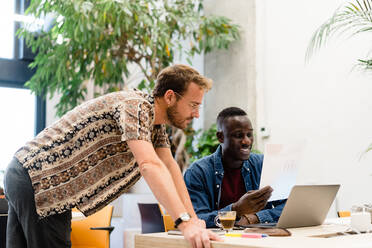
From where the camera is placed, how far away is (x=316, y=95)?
4.52m

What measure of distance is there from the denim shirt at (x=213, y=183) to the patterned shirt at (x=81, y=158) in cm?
52

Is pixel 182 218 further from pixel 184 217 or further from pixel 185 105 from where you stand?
pixel 185 105

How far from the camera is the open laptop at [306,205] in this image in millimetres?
1711

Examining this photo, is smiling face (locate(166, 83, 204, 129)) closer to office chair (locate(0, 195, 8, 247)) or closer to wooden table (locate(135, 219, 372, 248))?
wooden table (locate(135, 219, 372, 248))

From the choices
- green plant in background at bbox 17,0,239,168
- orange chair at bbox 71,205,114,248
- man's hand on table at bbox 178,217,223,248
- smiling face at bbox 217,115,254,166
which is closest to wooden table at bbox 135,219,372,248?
man's hand on table at bbox 178,217,223,248

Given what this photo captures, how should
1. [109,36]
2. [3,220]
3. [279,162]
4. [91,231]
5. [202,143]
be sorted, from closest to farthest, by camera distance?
[279,162], [3,220], [91,231], [109,36], [202,143]

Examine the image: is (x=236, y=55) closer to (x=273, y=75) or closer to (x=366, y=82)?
(x=273, y=75)

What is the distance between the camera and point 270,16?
16.7 ft

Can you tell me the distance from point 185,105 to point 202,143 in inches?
138

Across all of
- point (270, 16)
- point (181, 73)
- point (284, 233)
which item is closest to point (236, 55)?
point (270, 16)

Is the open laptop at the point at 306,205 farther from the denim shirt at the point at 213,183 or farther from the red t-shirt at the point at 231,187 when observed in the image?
the red t-shirt at the point at 231,187

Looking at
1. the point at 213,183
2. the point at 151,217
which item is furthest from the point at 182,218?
the point at 151,217

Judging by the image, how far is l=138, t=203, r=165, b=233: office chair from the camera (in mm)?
3441

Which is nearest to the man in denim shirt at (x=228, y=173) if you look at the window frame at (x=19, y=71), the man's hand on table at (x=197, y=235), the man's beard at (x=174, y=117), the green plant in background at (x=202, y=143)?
the man's beard at (x=174, y=117)
